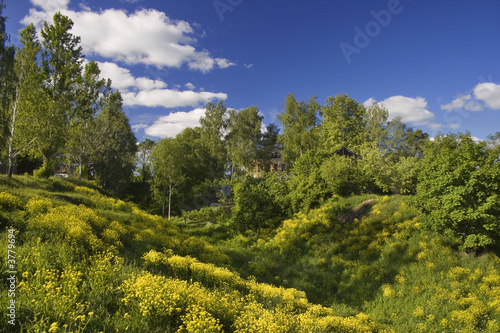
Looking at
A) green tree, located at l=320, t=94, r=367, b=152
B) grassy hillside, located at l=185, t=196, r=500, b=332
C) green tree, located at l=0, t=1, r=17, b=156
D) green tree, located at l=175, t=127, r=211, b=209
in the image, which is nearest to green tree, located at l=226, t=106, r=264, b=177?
green tree, located at l=175, t=127, r=211, b=209

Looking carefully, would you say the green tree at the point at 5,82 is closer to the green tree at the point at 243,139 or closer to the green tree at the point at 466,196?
the green tree at the point at 466,196

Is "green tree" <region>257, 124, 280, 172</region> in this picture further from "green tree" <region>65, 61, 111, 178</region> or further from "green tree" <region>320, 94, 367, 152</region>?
"green tree" <region>65, 61, 111, 178</region>

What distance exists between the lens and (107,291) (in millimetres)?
6508

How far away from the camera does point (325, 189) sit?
91.8 ft

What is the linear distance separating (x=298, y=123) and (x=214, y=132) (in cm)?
1748

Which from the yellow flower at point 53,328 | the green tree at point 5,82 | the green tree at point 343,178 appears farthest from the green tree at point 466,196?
the green tree at point 5,82

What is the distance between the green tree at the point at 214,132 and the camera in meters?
53.1

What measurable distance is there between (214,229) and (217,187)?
21.2 m

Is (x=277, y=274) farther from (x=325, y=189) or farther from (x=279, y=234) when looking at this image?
(x=325, y=189)

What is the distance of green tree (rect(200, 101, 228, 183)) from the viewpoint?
174 ft

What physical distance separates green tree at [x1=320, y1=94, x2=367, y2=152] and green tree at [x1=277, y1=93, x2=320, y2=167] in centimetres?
230

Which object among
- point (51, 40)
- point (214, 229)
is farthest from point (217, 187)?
point (51, 40)

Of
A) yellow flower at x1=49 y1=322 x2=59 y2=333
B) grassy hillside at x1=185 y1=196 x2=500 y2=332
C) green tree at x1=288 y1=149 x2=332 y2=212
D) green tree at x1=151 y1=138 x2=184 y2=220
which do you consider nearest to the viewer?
yellow flower at x1=49 y1=322 x2=59 y2=333

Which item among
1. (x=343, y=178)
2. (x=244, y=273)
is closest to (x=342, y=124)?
(x=343, y=178)
